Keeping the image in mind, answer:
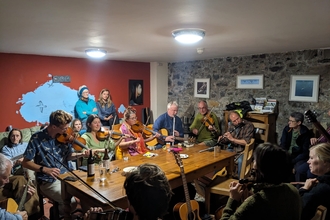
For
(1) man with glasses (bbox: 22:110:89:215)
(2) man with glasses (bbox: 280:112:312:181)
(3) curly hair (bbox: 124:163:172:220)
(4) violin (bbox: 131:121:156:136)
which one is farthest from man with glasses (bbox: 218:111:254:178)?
(3) curly hair (bbox: 124:163:172:220)

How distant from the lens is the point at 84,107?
4.55 meters

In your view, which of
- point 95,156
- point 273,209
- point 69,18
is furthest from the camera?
point 95,156

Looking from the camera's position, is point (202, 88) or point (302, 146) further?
point (202, 88)

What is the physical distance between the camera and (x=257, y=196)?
1.27 metres

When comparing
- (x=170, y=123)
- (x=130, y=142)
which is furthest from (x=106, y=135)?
(x=170, y=123)

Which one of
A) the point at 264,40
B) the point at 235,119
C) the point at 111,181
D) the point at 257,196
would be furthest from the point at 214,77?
the point at 257,196

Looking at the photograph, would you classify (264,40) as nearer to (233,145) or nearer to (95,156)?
(233,145)

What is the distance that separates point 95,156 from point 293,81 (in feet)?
10.6

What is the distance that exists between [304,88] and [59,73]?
4186 mm

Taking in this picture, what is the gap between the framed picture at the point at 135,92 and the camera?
555 cm

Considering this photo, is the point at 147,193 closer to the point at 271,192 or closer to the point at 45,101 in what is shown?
the point at 271,192

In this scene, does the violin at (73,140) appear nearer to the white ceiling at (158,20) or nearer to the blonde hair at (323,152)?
the white ceiling at (158,20)

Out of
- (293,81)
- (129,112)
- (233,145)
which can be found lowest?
(233,145)

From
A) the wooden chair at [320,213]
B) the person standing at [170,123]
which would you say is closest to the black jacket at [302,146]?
the person standing at [170,123]
